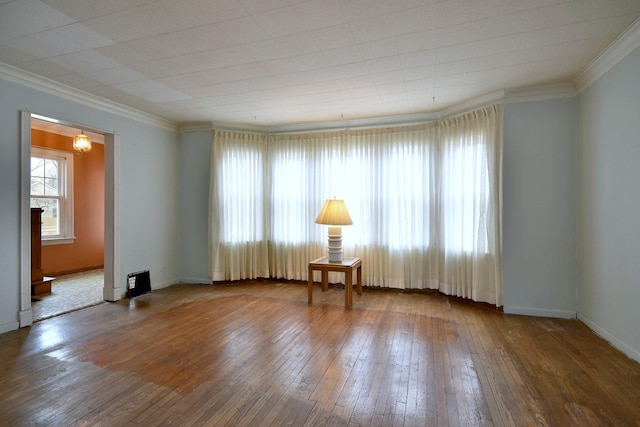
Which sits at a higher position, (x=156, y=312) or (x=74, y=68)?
(x=74, y=68)

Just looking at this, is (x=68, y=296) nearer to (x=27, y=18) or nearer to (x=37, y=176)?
(x=37, y=176)

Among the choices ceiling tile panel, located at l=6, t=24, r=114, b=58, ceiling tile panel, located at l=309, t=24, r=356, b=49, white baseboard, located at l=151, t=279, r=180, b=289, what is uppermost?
ceiling tile panel, located at l=6, t=24, r=114, b=58

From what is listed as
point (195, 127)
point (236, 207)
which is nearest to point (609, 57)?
point (236, 207)

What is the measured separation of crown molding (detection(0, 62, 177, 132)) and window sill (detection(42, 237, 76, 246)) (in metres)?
3.09

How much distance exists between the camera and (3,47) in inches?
112

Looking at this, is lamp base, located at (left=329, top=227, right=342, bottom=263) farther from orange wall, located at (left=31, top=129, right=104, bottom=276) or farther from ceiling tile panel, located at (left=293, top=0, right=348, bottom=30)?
orange wall, located at (left=31, top=129, right=104, bottom=276)

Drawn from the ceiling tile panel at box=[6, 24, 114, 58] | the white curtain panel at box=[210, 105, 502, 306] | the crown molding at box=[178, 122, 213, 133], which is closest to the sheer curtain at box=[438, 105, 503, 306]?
the white curtain panel at box=[210, 105, 502, 306]

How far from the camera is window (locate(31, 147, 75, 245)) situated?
5.84 meters

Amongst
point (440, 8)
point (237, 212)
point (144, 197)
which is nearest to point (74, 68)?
point (144, 197)

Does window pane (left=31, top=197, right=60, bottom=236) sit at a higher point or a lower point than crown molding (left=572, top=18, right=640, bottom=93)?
lower

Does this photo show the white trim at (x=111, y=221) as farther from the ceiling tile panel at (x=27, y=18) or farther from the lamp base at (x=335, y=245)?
the lamp base at (x=335, y=245)

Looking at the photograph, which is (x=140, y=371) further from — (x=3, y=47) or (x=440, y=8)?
(x=440, y=8)

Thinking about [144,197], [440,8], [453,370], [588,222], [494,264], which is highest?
[440,8]

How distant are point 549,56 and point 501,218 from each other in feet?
5.78
